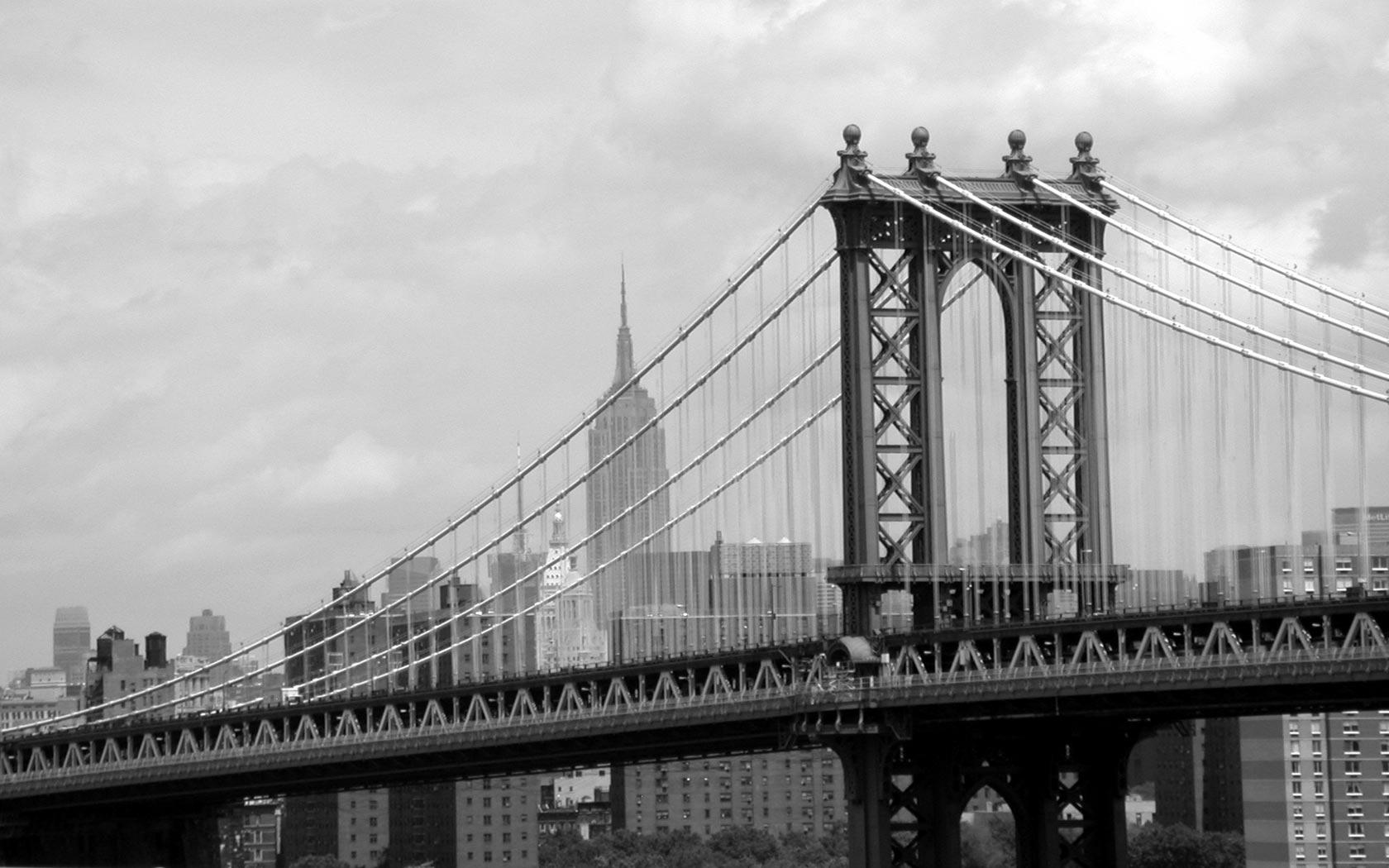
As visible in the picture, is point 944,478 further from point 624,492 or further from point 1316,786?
point 1316,786

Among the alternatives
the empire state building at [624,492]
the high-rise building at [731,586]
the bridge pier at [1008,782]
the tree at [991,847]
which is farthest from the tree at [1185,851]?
the bridge pier at [1008,782]

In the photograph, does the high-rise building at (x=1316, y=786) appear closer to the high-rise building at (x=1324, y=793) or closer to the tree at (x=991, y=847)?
the high-rise building at (x=1324, y=793)

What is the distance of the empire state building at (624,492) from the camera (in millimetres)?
120938

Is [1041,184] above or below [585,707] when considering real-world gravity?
above

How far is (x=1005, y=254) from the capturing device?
10225cm

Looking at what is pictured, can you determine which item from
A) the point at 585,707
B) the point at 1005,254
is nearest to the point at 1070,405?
the point at 1005,254

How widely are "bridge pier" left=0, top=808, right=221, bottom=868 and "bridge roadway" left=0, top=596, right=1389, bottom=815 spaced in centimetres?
120

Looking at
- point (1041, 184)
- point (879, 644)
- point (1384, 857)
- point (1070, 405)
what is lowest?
point (1384, 857)

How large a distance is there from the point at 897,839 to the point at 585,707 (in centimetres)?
1376

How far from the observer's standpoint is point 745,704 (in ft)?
332

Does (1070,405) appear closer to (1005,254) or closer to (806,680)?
(1005,254)

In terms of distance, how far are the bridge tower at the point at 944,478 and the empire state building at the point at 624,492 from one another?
17377 mm

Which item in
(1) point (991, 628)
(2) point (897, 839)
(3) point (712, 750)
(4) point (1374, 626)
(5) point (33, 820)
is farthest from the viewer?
(5) point (33, 820)

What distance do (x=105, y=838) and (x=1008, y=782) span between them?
146 feet
